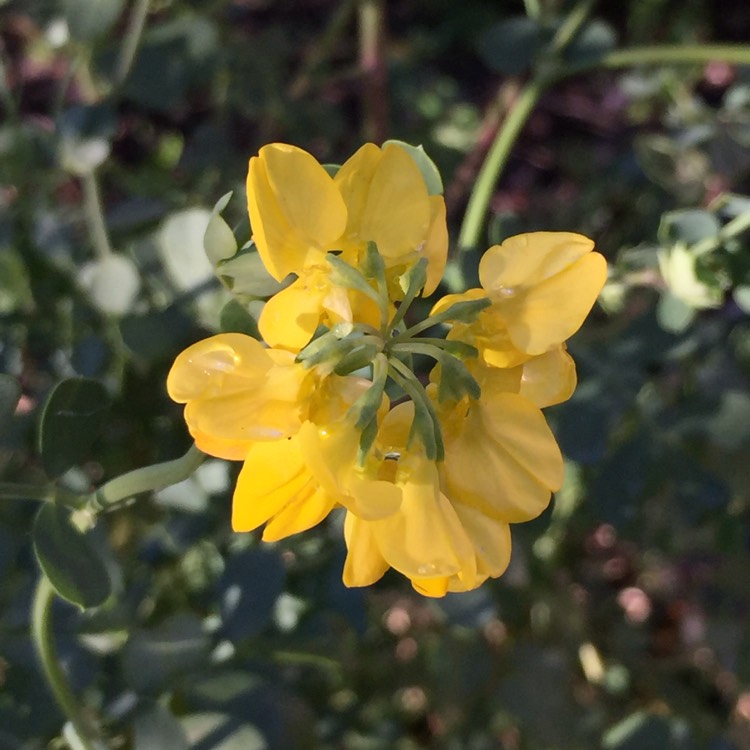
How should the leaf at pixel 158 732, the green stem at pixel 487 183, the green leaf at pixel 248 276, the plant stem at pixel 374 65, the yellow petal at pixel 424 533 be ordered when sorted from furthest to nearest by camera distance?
the plant stem at pixel 374 65
the green stem at pixel 487 183
the leaf at pixel 158 732
the green leaf at pixel 248 276
the yellow petal at pixel 424 533

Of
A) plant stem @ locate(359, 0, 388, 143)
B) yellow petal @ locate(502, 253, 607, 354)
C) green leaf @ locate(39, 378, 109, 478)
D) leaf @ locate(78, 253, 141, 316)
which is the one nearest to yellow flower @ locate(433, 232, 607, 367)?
yellow petal @ locate(502, 253, 607, 354)

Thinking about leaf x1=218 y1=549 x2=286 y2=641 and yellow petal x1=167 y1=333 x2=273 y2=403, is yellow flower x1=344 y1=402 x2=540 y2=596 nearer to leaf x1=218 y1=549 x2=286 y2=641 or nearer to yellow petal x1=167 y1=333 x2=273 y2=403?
yellow petal x1=167 y1=333 x2=273 y2=403

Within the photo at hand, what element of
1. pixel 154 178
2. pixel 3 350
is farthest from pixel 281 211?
pixel 154 178

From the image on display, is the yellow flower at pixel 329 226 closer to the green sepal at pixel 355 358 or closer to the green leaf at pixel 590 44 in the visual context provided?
the green sepal at pixel 355 358

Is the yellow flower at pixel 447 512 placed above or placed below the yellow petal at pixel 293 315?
below

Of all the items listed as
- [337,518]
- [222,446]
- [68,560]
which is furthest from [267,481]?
[337,518]

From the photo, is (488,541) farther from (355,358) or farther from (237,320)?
(237,320)

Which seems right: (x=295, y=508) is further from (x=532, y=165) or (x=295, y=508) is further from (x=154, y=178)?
(x=532, y=165)

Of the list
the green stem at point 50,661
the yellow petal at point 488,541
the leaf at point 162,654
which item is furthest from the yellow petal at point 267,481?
the leaf at point 162,654
